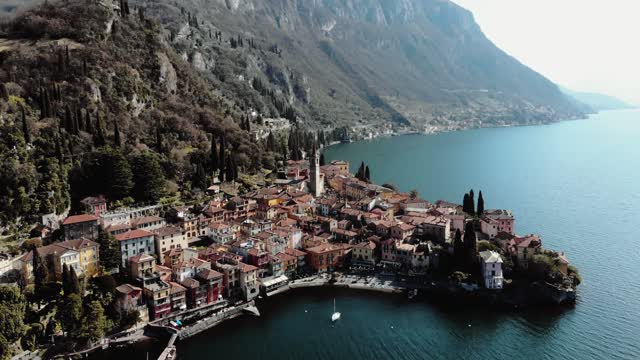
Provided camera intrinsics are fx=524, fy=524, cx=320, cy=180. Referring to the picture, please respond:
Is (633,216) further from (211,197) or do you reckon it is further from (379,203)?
(211,197)

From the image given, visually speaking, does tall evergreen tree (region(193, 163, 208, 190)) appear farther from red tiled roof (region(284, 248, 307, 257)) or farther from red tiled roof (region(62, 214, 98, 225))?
red tiled roof (region(284, 248, 307, 257))

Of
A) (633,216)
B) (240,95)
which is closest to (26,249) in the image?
(633,216)

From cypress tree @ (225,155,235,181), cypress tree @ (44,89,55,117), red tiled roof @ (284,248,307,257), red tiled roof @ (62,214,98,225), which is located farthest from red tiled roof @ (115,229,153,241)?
cypress tree @ (225,155,235,181)

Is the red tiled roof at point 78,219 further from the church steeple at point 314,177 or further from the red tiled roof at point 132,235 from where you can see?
the church steeple at point 314,177

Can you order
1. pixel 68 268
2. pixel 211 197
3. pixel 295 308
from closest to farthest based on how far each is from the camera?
1. pixel 68 268
2. pixel 295 308
3. pixel 211 197

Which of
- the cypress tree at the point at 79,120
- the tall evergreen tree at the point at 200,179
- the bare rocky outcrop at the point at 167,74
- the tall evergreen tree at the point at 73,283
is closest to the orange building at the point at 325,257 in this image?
the tall evergreen tree at the point at 200,179

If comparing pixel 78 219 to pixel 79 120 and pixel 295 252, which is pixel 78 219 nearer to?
pixel 79 120
